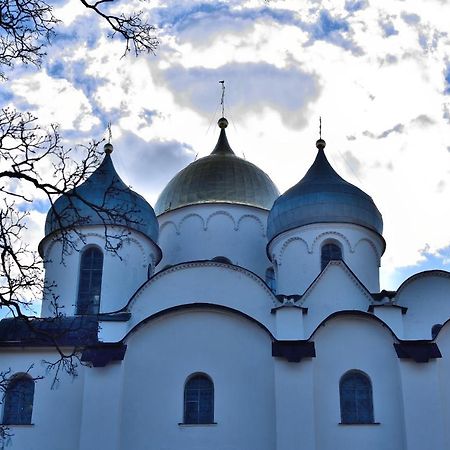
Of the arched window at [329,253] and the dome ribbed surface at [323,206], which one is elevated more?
the dome ribbed surface at [323,206]

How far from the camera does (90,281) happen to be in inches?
695

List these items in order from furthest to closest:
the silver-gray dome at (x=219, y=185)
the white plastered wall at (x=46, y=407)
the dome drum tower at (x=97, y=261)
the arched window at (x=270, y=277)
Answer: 1. the silver-gray dome at (x=219, y=185)
2. the arched window at (x=270, y=277)
3. the dome drum tower at (x=97, y=261)
4. the white plastered wall at (x=46, y=407)

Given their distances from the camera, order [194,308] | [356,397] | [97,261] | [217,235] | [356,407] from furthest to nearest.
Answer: [217,235] → [97,261] → [194,308] → [356,397] → [356,407]

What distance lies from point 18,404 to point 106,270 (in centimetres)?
375

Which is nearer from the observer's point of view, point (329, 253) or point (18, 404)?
point (18, 404)

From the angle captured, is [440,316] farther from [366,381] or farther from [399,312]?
[366,381]

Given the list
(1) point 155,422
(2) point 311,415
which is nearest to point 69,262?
(1) point 155,422

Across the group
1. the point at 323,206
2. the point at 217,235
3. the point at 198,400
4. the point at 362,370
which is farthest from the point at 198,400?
the point at 217,235

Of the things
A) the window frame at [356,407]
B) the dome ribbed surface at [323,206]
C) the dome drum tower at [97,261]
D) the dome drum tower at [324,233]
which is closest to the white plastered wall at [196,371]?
the window frame at [356,407]

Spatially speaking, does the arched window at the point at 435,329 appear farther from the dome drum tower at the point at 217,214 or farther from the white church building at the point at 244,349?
the dome drum tower at the point at 217,214

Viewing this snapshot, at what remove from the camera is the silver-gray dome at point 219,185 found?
2069cm

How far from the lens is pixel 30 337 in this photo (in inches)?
611

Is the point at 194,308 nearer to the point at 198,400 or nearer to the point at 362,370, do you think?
the point at 198,400

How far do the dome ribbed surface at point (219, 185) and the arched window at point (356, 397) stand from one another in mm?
7303
